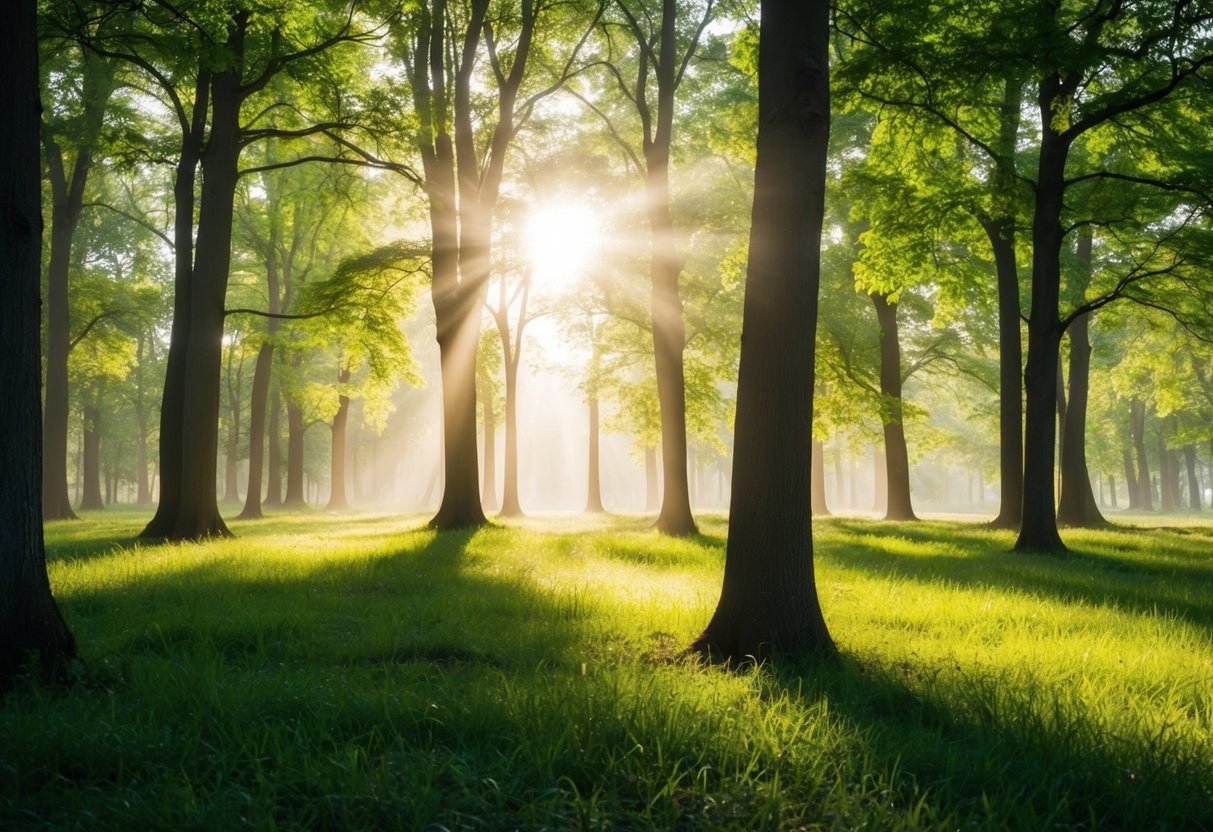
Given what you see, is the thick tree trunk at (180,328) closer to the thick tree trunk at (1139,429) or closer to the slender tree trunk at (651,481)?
the slender tree trunk at (651,481)

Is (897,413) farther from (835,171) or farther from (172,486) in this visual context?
(172,486)

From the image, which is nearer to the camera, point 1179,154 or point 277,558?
point 277,558

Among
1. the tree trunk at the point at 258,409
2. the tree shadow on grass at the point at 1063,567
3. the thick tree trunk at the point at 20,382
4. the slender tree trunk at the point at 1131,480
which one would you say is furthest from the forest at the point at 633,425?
the slender tree trunk at the point at 1131,480

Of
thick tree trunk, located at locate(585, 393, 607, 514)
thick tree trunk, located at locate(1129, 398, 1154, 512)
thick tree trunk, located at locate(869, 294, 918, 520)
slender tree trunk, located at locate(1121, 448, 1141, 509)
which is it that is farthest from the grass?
slender tree trunk, located at locate(1121, 448, 1141, 509)

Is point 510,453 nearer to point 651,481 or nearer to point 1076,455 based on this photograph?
point 651,481

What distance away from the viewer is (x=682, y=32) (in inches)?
698

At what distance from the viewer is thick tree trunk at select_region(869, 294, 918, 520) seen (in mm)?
21250

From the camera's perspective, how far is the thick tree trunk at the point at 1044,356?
12508 mm

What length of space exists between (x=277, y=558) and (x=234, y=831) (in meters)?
7.69

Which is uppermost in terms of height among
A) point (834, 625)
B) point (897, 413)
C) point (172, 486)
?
point (897, 413)

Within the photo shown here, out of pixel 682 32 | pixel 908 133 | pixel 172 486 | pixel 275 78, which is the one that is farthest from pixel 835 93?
pixel 172 486

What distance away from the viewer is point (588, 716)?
3.50 m

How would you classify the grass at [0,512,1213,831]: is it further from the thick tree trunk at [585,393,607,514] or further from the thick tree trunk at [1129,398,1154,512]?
the thick tree trunk at [1129,398,1154,512]

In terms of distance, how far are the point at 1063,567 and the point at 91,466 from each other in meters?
36.8
